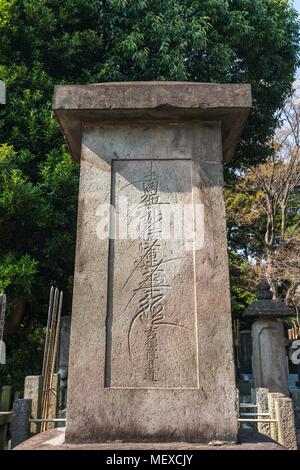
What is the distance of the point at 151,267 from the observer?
10.2 feet

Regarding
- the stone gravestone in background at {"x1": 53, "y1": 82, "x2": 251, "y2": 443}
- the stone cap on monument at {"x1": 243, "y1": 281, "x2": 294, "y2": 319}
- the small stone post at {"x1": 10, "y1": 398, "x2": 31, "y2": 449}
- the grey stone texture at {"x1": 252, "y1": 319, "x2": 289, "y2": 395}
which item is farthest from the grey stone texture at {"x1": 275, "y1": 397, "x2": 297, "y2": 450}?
the stone cap on monument at {"x1": 243, "y1": 281, "x2": 294, "y2": 319}

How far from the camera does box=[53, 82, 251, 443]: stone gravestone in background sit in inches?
110

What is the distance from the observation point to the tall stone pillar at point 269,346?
28.1 feet

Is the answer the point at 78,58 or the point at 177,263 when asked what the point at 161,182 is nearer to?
the point at 177,263

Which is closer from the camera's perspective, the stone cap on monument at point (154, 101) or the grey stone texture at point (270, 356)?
the stone cap on monument at point (154, 101)

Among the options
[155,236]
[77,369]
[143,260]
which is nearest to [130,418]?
[77,369]

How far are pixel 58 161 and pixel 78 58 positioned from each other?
2421 mm

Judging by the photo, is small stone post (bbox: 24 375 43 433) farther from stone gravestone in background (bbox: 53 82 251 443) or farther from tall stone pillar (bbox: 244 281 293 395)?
tall stone pillar (bbox: 244 281 293 395)

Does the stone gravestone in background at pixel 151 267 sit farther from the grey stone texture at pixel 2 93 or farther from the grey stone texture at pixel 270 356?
the grey stone texture at pixel 270 356

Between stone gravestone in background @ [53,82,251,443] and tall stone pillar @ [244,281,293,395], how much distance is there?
20.5 ft

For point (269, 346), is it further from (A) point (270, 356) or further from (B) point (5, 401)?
(B) point (5, 401)

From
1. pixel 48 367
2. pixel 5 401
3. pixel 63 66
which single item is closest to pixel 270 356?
pixel 48 367

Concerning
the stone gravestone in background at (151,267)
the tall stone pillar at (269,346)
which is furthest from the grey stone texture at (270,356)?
the stone gravestone in background at (151,267)
